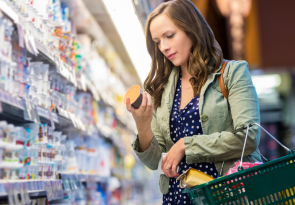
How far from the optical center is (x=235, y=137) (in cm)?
123

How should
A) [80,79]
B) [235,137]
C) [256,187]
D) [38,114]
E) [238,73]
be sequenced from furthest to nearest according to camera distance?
[80,79], [38,114], [238,73], [235,137], [256,187]

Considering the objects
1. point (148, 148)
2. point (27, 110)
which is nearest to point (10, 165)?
point (27, 110)

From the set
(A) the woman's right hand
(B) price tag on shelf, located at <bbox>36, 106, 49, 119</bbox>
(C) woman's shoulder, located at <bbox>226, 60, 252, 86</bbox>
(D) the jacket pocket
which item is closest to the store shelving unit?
(B) price tag on shelf, located at <bbox>36, 106, 49, 119</bbox>

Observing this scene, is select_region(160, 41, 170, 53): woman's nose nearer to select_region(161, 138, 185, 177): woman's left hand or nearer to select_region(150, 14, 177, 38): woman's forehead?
select_region(150, 14, 177, 38): woman's forehead

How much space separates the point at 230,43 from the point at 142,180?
10.2 ft

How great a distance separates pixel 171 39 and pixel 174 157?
53cm

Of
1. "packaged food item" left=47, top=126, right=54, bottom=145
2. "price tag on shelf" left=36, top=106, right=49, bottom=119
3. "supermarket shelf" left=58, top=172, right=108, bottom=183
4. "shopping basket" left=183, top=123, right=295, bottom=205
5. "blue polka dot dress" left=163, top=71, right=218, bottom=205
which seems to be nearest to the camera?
"shopping basket" left=183, top=123, right=295, bottom=205

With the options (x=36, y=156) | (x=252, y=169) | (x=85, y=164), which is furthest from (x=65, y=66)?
(x=252, y=169)

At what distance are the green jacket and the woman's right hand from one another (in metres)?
0.10

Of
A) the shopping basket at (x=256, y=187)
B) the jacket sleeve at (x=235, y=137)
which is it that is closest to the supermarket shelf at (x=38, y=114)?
the jacket sleeve at (x=235, y=137)

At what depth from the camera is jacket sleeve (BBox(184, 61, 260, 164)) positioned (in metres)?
1.23

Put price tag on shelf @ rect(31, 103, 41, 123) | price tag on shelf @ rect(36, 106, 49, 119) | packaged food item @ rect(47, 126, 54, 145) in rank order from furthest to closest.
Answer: packaged food item @ rect(47, 126, 54, 145)
price tag on shelf @ rect(36, 106, 49, 119)
price tag on shelf @ rect(31, 103, 41, 123)

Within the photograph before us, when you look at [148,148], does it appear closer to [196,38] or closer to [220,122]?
[220,122]

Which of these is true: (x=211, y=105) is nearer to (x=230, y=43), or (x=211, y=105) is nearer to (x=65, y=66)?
(x=65, y=66)
